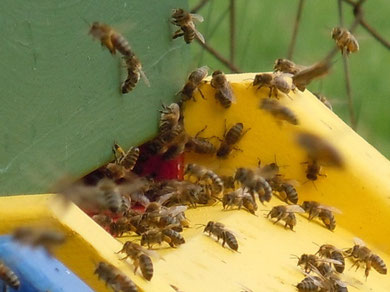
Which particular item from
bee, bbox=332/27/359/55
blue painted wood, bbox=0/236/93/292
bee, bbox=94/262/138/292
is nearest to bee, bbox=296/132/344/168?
bee, bbox=332/27/359/55

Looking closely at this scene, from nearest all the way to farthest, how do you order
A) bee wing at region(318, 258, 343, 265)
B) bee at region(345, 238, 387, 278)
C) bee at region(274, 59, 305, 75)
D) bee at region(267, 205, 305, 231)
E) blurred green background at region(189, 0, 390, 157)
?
bee wing at region(318, 258, 343, 265), bee at region(345, 238, 387, 278), bee at region(267, 205, 305, 231), bee at region(274, 59, 305, 75), blurred green background at region(189, 0, 390, 157)

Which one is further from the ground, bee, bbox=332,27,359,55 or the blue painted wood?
bee, bbox=332,27,359,55

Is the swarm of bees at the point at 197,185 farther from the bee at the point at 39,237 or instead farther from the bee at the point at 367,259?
the bee at the point at 39,237

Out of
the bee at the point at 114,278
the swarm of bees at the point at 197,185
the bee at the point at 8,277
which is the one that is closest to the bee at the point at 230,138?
the swarm of bees at the point at 197,185

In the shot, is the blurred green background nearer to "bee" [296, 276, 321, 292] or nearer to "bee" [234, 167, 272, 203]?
"bee" [234, 167, 272, 203]

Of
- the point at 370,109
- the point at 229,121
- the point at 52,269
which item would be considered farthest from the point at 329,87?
the point at 52,269

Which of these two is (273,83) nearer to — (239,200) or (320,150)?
(320,150)
